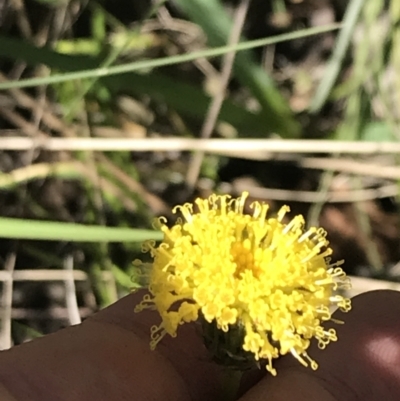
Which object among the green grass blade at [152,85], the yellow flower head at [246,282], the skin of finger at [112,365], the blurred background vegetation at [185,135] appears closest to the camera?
the yellow flower head at [246,282]

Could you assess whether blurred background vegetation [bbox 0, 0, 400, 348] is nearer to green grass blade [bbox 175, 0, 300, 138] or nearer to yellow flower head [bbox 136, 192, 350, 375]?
green grass blade [bbox 175, 0, 300, 138]

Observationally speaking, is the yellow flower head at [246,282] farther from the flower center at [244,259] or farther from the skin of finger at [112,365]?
the skin of finger at [112,365]

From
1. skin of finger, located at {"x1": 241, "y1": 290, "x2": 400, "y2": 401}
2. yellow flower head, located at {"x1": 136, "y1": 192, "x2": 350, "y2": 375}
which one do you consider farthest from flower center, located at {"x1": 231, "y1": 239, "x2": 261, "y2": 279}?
skin of finger, located at {"x1": 241, "y1": 290, "x2": 400, "y2": 401}

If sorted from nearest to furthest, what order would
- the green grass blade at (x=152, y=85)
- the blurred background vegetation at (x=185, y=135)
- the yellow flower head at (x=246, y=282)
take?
1. the yellow flower head at (x=246, y=282)
2. the green grass blade at (x=152, y=85)
3. the blurred background vegetation at (x=185, y=135)

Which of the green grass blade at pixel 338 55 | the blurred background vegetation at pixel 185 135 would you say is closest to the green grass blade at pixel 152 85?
Result: the blurred background vegetation at pixel 185 135

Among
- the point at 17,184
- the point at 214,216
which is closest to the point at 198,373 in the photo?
the point at 214,216

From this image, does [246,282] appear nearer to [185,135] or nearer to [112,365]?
[112,365]
